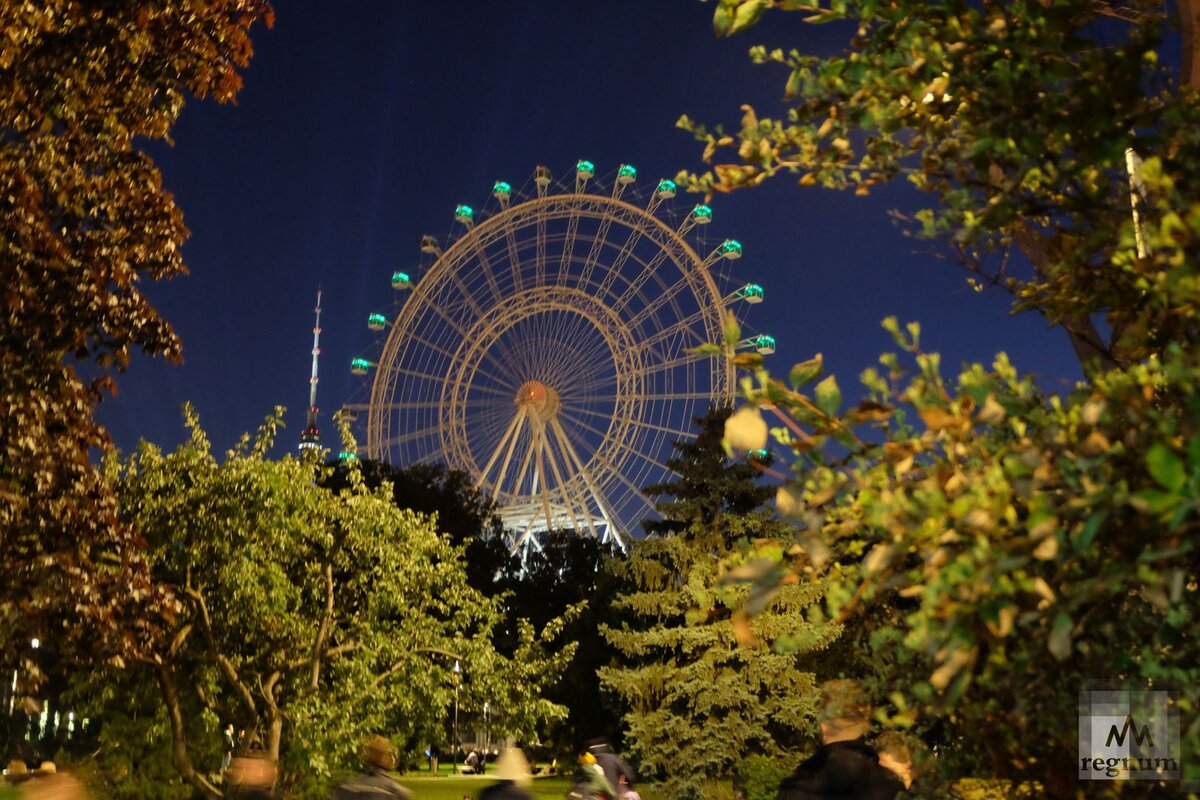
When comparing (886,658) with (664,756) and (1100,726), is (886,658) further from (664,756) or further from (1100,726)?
(664,756)

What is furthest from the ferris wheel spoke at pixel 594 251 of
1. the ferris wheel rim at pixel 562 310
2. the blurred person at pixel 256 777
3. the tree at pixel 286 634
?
the blurred person at pixel 256 777

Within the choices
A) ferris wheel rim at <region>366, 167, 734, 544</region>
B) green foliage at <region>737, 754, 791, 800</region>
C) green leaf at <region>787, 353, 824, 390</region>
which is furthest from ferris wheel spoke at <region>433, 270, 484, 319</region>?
green leaf at <region>787, 353, 824, 390</region>

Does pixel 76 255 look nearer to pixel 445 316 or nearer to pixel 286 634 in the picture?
pixel 286 634

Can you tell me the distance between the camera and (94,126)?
9477mm

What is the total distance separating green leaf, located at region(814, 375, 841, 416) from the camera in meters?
2.34

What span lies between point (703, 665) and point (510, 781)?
Answer: 1623 centimetres

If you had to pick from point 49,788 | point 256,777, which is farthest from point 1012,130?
point 49,788

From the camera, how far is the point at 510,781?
6824 millimetres

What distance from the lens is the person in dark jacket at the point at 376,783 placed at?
21.2 feet

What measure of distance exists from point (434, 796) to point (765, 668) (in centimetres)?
1047

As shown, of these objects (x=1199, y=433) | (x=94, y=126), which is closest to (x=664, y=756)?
(x=94, y=126)

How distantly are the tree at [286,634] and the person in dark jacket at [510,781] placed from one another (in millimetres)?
7063

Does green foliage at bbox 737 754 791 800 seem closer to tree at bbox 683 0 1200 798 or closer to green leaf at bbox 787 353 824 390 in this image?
tree at bbox 683 0 1200 798

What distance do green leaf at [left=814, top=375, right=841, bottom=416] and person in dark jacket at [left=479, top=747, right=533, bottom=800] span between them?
4873mm
